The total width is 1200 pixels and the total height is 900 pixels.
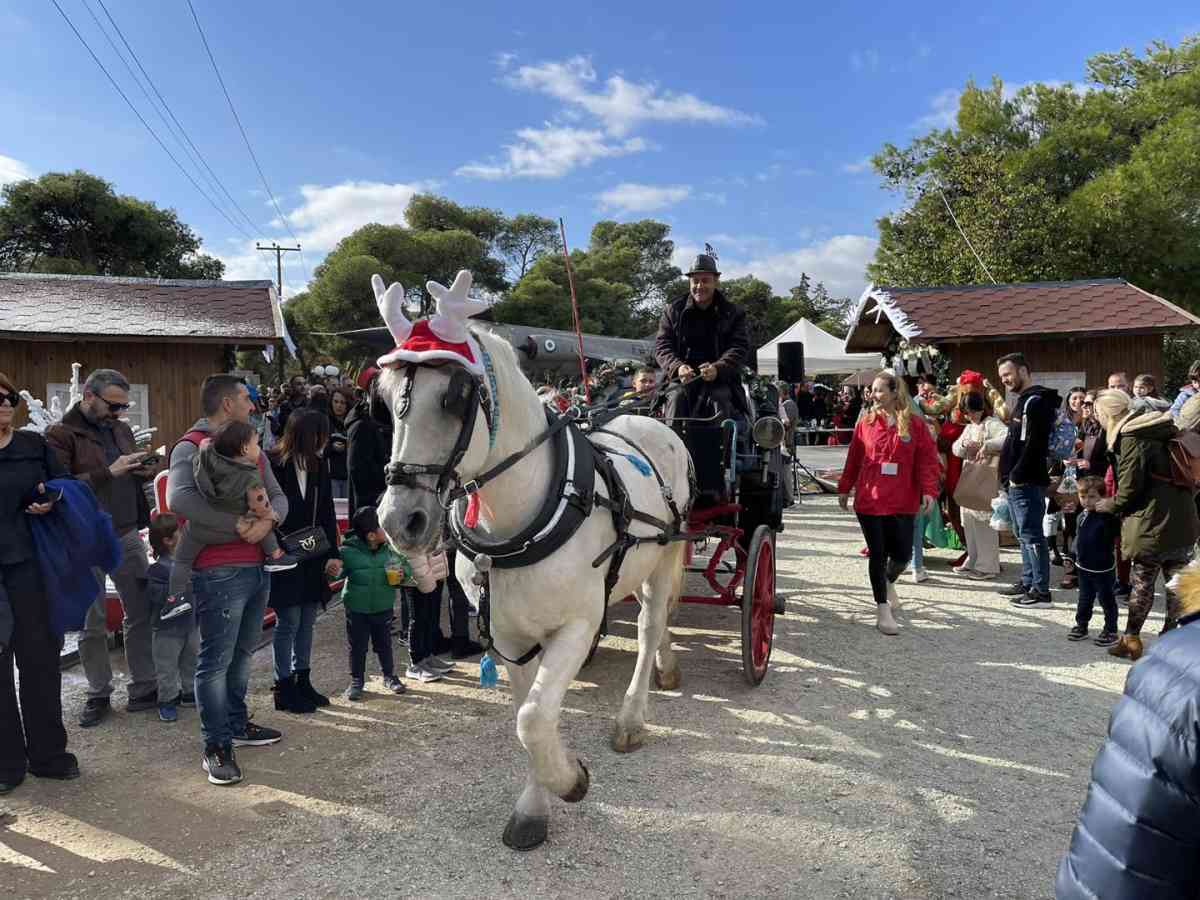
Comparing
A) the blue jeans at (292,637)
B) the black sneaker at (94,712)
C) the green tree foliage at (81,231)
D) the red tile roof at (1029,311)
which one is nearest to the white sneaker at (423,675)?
the blue jeans at (292,637)

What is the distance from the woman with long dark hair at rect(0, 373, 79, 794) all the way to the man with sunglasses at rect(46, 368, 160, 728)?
732mm

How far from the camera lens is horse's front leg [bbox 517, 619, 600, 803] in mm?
2551

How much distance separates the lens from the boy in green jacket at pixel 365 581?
4309mm

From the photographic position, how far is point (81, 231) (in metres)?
27.5

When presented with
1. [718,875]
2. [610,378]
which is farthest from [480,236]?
[718,875]

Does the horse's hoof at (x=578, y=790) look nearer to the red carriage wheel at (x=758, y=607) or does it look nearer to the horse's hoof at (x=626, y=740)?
the horse's hoof at (x=626, y=740)

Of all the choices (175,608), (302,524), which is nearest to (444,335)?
(302,524)

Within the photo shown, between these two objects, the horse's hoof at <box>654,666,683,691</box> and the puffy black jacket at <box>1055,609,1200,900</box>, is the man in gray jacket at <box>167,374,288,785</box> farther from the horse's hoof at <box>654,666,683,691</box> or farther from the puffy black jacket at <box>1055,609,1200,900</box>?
the puffy black jacket at <box>1055,609,1200,900</box>

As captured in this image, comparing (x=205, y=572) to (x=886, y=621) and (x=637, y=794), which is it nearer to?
(x=637, y=794)

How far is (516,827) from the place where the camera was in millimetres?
2789

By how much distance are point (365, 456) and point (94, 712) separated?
2.02 m

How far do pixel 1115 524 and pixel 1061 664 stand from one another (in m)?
1.19

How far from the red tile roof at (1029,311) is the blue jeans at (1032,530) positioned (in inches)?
203

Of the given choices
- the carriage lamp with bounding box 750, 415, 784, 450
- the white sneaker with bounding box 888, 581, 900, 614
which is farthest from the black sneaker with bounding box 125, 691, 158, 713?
the white sneaker with bounding box 888, 581, 900, 614
